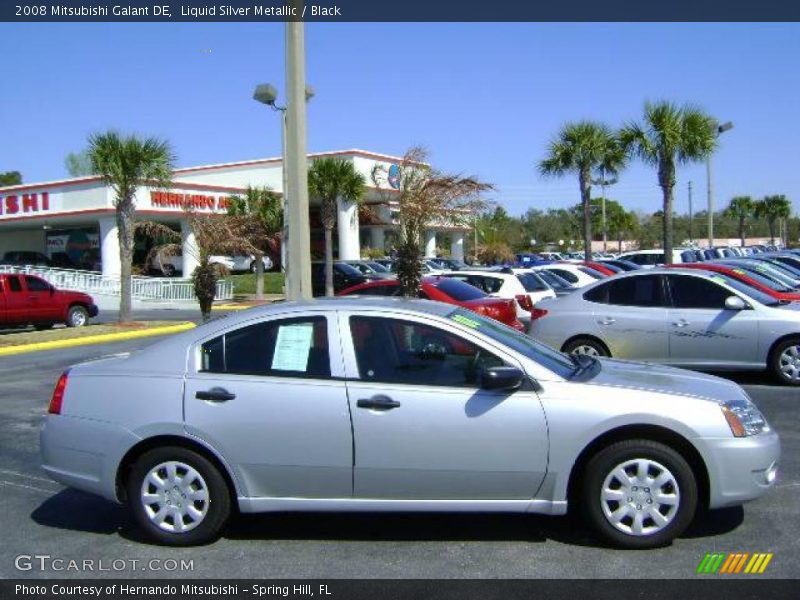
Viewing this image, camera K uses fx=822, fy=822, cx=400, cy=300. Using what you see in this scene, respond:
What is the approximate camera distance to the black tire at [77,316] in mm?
21672

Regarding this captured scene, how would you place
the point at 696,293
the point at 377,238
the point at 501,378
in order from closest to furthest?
1. the point at 501,378
2. the point at 696,293
3. the point at 377,238

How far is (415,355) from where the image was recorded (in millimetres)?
5102

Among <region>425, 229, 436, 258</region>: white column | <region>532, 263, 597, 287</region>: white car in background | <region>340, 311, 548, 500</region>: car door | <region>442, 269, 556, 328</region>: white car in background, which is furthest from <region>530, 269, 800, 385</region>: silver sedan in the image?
<region>425, 229, 436, 258</region>: white column

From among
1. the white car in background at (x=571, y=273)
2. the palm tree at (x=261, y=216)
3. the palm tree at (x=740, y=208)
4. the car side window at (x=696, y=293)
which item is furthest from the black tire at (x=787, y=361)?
the palm tree at (x=740, y=208)

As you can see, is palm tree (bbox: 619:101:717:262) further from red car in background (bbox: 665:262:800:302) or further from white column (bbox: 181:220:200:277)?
white column (bbox: 181:220:200:277)

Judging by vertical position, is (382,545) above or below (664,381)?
below

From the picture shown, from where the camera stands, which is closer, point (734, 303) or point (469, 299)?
point (734, 303)

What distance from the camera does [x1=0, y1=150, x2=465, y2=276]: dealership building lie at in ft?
109

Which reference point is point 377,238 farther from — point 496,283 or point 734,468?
point 734,468

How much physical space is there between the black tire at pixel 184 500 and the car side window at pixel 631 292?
6798 millimetres

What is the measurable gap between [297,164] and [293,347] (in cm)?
622

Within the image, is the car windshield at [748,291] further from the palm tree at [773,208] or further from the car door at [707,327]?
the palm tree at [773,208]

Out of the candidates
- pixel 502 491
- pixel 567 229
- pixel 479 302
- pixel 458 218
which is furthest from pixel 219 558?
pixel 567 229

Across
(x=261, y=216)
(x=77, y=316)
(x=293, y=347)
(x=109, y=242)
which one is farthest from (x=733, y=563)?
(x=109, y=242)
